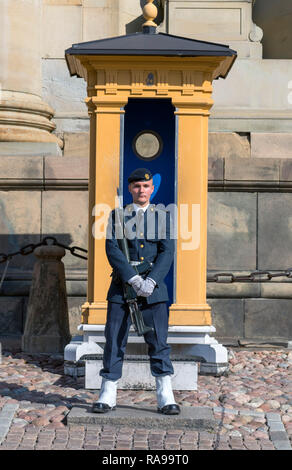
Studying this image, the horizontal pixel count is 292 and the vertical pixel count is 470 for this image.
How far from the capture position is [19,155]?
9359mm

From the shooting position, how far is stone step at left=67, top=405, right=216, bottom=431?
5.32 m

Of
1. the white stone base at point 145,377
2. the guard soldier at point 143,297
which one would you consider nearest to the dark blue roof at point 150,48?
the guard soldier at point 143,297

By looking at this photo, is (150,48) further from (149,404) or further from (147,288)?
(149,404)

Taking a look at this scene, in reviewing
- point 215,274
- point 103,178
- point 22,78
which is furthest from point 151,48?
point 22,78

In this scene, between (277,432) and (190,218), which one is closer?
(277,432)

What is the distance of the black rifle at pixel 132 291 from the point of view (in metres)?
5.43

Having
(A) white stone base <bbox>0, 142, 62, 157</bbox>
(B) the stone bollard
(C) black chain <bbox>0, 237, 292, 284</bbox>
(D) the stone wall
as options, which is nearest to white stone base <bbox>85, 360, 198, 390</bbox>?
(B) the stone bollard

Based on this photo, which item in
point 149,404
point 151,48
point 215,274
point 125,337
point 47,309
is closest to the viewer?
point 125,337

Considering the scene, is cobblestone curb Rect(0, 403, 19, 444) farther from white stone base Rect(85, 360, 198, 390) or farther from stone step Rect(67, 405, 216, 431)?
white stone base Rect(85, 360, 198, 390)

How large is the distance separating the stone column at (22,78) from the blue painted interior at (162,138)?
280 centimetres

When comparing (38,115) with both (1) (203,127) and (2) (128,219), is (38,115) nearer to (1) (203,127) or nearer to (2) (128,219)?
(1) (203,127)

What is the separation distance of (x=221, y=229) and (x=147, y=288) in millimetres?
3826

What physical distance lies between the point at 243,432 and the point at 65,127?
646cm

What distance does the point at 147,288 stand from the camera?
5.38 metres
